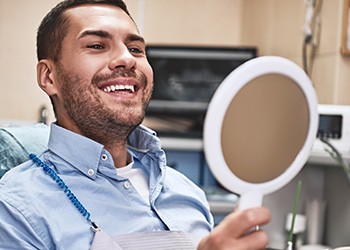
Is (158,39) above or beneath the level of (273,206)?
above

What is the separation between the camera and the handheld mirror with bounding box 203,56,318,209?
2.50ft

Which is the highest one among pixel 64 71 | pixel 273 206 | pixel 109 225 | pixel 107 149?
pixel 64 71

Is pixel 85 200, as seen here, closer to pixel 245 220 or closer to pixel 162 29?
pixel 245 220

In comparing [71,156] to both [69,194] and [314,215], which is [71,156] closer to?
[69,194]

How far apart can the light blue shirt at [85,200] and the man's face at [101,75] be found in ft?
0.20

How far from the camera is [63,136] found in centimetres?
133

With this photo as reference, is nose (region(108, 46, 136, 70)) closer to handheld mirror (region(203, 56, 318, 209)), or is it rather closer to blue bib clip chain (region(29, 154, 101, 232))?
blue bib clip chain (region(29, 154, 101, 232))

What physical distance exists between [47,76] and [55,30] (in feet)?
0.39

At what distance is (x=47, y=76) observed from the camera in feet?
4.62

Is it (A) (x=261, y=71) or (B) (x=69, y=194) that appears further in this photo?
(B) (x=69, y=194)

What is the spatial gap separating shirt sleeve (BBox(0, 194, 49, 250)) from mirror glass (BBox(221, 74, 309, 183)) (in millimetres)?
526

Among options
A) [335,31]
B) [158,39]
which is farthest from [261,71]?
[158,39]

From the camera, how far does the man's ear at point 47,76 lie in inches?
54.9

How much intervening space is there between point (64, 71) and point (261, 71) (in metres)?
0.70
